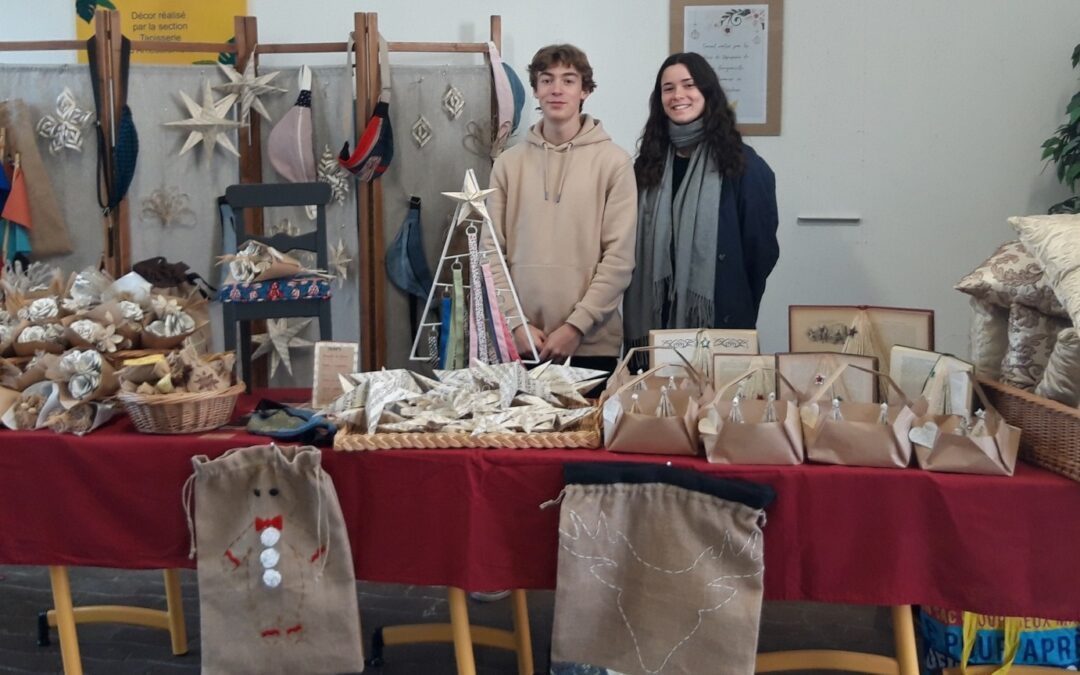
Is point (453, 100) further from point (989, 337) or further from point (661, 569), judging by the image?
point (661, 569)

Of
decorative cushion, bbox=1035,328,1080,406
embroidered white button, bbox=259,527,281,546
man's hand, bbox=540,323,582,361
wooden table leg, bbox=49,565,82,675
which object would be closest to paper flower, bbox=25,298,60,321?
wooden table leg, bbox=49,565,82,675

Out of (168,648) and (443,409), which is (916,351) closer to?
(443,409)

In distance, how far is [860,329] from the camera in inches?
77.5

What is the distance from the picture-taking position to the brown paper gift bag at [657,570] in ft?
5.19

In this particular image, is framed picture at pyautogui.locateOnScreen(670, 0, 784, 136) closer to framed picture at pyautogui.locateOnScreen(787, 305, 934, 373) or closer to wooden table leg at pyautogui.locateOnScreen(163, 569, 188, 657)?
framed picture at pyautogui.locateOnScreen(787, 305, 934, 373)

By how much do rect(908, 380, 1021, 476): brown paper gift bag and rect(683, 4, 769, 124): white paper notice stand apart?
2.06 metres

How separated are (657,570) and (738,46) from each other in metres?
2.36

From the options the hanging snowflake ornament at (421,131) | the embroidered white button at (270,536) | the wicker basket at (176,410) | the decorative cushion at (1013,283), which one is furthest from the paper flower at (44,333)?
the decorative cushion at (1013,283)

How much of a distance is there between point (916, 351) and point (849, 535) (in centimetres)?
41

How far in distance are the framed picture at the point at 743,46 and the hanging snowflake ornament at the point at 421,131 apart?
3.08 ft

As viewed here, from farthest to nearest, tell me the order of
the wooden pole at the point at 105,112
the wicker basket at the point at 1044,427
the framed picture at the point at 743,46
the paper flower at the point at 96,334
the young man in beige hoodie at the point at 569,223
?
the framed picture at the point at 743,46 → the wooden pole at the point at 105,112 → the young man in beige hoodie at the point at 569,223 → the paper flower at the point at 96,334 → the wicker basket at the point at 1044,427

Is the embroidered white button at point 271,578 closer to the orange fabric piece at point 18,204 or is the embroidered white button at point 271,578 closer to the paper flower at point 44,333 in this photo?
the paper flower at point 44,333

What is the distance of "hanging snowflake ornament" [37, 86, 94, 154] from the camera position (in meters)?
3.29

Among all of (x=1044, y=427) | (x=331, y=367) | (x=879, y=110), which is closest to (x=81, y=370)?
(x=331, y=367)
